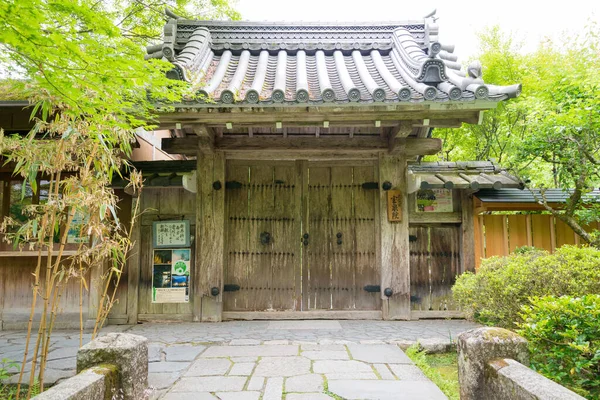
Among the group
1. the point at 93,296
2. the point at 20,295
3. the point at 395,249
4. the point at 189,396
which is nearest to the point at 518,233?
the point at 395,249

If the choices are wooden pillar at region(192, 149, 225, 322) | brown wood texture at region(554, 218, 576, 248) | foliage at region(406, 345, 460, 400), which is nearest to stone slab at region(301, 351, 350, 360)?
foliage at region(406, 345, 460, 400)

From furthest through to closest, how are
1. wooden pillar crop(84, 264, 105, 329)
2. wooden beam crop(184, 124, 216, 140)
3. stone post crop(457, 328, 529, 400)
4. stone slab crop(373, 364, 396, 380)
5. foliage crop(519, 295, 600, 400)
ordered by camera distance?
wooden pillar crop(84, 264, 105, 329) → wooden beam crop(184, 124, 216, 140) → stone slab crop(373, 364, 396, 380) → stone post crop(457, 328, 529, 400) → foliage crop(519, 295, 600, 400)

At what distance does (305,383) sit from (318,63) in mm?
5587

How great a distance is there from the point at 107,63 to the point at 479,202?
20.1ft

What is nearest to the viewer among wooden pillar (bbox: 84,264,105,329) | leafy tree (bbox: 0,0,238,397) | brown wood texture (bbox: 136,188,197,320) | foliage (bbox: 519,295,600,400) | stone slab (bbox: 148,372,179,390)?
leafy tree (bbox: 0,0,238,397)

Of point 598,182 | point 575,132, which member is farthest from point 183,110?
point 598,182

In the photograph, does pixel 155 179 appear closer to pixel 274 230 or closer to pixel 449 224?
pixel 274 230

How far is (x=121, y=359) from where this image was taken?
288 centimetres

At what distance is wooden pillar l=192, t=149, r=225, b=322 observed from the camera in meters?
6.45

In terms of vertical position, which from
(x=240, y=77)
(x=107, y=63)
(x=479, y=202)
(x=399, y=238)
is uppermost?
(x=240, y=77)

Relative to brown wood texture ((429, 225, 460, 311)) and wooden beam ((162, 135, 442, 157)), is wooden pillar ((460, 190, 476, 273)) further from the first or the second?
wooden beam ((162, 135, 442, 157))

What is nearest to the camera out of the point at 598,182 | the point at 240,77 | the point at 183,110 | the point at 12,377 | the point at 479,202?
the point at 12,377

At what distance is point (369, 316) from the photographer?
6.58 metres

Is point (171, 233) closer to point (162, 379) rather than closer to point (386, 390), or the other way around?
point (162, 379)
